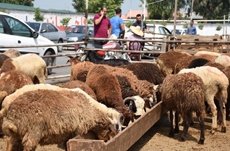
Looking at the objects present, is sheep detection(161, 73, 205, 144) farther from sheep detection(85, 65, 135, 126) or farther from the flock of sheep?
sheep detection(85, 65, 135, 126)

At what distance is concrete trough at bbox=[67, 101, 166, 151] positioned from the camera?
497 cm

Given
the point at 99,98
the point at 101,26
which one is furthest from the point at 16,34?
the point at 99,98

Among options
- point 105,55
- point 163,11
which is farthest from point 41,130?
point 163,11

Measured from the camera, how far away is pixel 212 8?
75.6 m

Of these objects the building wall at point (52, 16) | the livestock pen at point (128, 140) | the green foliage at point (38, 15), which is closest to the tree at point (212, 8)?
the building wall at point (52, 16)

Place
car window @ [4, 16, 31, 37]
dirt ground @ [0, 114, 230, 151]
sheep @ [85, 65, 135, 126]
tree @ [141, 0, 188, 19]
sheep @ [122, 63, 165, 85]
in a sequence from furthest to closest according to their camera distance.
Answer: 1. tree @ [141, 0, 188, 19]
2. car window @ [4, 16, 31, 37]
3. sheep @ [122, 63, 165, 85]
4. dirt ground @ [0, 114, 230, 151]
5. sheep @ [85, 65, 135, 126]

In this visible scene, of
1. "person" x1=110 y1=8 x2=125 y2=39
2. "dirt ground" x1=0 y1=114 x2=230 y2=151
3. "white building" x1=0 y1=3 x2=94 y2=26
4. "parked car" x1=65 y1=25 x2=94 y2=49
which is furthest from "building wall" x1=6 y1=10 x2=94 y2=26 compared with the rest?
"dirt ground" x1=0 y1=114 x2=230 y2=151

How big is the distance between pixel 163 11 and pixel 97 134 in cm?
6908

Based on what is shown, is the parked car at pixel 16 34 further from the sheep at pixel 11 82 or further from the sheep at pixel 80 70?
the sheep at pixel 11 82

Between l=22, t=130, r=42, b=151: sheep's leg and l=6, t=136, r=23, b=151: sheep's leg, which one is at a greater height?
l=22, t=130, r=42, b=151: sheep's leg

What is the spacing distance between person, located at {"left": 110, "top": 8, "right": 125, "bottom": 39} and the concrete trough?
6547 mm

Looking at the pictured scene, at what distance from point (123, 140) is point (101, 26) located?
8350mm

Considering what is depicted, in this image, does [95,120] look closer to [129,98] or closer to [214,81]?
[129,98]

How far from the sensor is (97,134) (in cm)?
599
